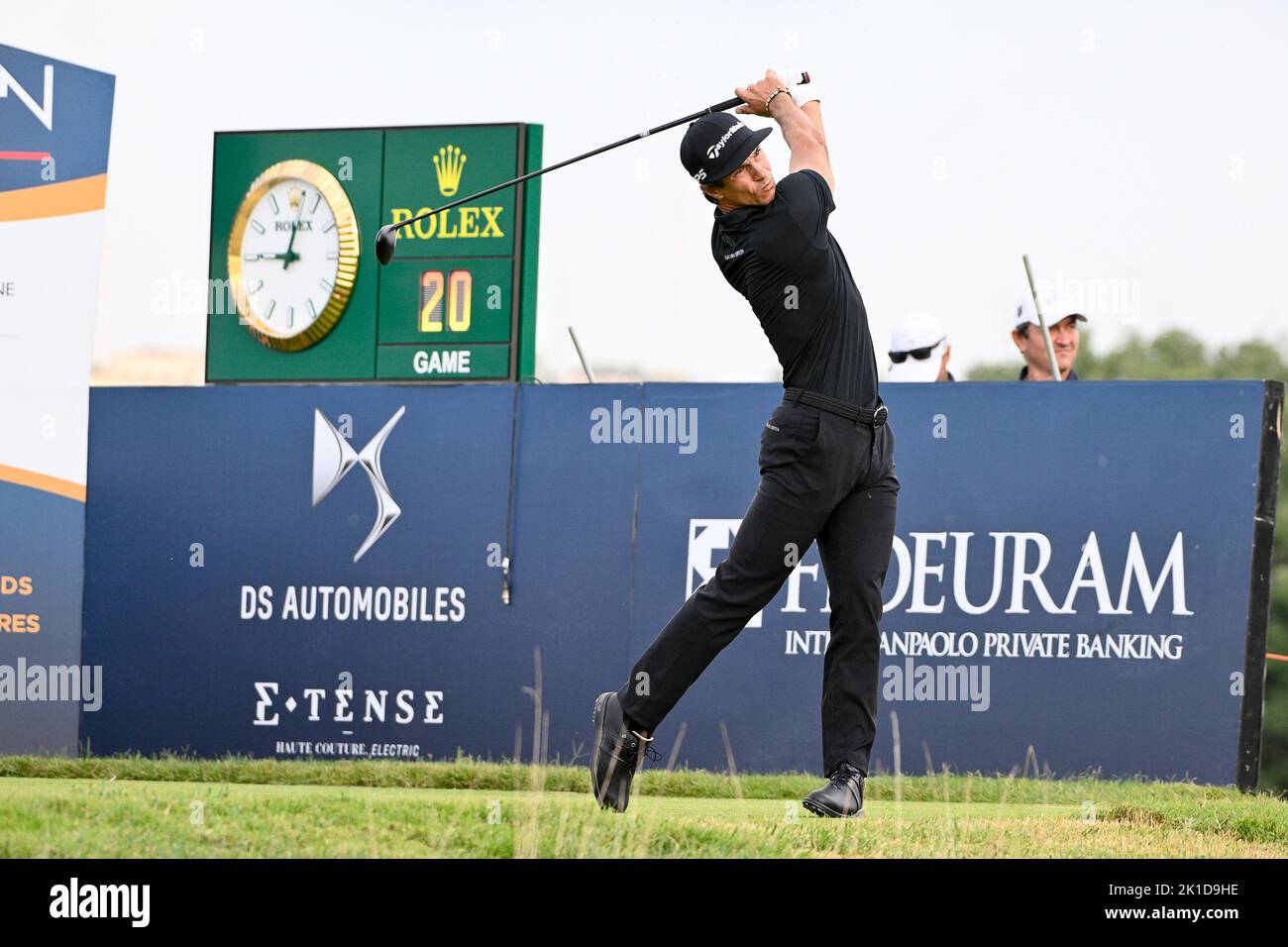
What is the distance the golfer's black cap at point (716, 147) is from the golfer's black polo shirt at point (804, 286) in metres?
0.20

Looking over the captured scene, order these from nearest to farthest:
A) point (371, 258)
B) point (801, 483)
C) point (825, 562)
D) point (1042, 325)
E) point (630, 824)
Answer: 1. point (630, 824)
2. point (801, 483)
3. point (825, 562)
4. point (1042, 325)
5. point (371, 258)

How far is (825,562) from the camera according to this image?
5973mm

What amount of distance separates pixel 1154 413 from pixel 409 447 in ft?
13.2

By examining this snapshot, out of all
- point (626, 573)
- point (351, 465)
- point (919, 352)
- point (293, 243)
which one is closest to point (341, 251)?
point (293, 243)

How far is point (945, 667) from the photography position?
29.3 feet

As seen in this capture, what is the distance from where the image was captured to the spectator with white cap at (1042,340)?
32.0 feet

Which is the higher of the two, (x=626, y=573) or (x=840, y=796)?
(x=626, y=573)

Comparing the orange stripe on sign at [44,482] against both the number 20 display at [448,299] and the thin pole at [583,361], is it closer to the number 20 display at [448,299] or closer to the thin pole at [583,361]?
the number 20 display at [448,299]

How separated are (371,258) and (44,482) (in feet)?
7.65

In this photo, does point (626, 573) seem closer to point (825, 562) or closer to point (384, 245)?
point (384, 245)

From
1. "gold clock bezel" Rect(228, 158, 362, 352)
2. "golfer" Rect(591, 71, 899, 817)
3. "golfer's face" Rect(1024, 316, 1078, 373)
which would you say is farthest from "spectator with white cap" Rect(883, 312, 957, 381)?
"golfer" Rect(591, 71, 899, 817)

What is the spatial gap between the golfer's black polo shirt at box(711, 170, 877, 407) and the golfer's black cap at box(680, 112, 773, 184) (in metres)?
0.20

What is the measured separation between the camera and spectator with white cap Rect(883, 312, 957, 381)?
969cm
